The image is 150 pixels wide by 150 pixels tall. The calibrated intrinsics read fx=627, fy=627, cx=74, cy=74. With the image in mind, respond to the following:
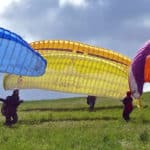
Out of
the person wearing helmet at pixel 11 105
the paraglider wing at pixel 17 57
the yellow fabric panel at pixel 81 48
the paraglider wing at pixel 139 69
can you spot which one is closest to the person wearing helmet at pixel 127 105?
the paraglider wing at pixel 139 69

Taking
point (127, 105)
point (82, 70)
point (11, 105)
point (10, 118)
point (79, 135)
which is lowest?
point (79, 135)

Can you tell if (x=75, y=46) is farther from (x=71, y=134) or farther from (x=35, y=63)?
(x=71, y=134)

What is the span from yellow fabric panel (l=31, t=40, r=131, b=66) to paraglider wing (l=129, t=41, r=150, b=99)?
390 centimetres

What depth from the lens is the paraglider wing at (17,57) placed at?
21.8m

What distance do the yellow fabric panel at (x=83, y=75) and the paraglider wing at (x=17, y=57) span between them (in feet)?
20.8

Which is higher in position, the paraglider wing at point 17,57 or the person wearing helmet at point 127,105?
the paraglider wing at point 17,57

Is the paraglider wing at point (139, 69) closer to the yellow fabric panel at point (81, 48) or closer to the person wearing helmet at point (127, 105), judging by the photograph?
the person wearing helmet at point (127, 105)

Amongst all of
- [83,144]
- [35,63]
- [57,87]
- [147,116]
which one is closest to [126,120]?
[147,116]

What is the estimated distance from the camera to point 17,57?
22.0 m

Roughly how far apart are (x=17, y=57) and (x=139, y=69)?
5483mm

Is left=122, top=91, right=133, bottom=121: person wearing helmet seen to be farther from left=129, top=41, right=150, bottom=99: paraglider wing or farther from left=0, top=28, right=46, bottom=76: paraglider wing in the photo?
left=0, top=28, right=46, bottom=76: paraglider wing

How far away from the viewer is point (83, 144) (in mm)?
17141

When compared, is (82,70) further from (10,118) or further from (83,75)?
(10,118)

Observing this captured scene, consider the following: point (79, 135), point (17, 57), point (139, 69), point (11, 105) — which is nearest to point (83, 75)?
point (11, 105)
